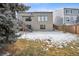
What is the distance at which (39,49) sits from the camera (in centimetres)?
350

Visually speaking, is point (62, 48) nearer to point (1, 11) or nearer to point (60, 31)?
point (60, 31)

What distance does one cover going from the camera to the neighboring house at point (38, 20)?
3523 mm

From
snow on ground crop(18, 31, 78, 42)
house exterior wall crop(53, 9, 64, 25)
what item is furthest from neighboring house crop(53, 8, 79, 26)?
snow on ground crop(18, 31, 78, 42)

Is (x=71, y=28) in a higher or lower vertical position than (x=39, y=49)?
higher

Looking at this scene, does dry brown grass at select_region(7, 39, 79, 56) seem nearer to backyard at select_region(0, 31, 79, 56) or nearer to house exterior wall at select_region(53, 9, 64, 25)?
backyard at select_region(0, 31, 79, 56)

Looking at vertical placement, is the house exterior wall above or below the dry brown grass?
above

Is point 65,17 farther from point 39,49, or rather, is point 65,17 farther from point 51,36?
point 39,49

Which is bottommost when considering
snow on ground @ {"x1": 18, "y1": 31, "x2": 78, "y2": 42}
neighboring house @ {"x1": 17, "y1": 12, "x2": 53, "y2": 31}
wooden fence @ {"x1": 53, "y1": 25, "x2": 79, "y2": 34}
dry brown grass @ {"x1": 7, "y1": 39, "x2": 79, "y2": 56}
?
dry brown grass @ {"x1": 7, "y1": 39, "x2": 79, "y2": 56}

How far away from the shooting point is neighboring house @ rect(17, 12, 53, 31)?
3523 millimetres

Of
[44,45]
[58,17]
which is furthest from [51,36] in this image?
[58,17]

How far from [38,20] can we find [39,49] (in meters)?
0.35

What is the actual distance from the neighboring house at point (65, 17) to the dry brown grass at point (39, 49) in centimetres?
25

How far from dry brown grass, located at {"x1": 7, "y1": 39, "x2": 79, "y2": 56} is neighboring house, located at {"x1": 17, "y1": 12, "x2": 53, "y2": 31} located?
0.58ft

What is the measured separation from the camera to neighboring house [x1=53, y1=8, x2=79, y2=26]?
11.5 ft
